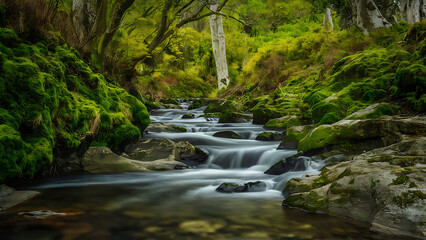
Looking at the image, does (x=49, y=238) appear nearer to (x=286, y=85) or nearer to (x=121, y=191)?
(x=121, y=191)

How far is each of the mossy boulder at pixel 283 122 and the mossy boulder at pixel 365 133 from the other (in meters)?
3.56

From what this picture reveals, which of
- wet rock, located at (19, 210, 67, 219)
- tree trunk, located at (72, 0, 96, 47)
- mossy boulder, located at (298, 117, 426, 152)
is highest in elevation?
tree trunk, located at (72, 0, 96, 47)

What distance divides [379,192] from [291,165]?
240 cm

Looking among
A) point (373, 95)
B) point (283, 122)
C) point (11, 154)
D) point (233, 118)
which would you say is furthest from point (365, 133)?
point (233, 118)

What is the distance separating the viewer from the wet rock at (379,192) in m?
2.61

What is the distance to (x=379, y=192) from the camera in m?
2.89

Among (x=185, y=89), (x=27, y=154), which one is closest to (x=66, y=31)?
(x=27, y=154)

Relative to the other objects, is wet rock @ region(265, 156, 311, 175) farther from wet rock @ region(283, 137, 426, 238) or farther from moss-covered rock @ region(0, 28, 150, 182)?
moss-covered rock @ region(0, 28, 150, 182)

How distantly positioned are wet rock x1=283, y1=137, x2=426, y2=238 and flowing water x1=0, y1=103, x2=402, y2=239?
15 centimetres

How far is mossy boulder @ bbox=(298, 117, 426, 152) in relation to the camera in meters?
4.88

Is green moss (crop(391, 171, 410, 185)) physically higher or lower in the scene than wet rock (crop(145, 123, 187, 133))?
lower

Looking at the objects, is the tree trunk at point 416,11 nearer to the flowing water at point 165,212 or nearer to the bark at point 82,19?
the flowing water at point 165,212

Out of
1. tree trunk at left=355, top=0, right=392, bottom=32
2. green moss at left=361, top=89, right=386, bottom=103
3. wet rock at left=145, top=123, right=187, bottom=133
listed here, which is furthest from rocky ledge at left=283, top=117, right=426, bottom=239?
tree trunk at left=355, top=0, right=392, bottom=32

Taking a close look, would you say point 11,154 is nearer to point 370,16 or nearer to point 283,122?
point 283,122
